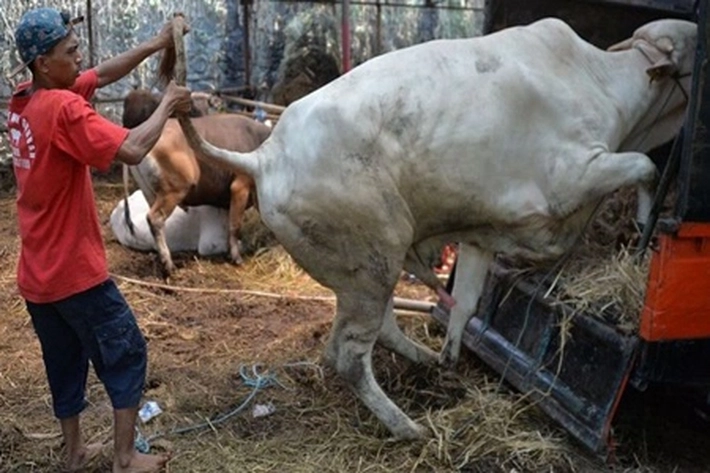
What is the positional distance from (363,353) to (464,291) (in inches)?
24.7

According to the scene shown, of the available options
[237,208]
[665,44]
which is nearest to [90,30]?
[237,208]

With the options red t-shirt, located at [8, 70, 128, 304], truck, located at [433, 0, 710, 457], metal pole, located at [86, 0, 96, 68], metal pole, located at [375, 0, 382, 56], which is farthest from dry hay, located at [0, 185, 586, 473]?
metal pole, located at [375, 0, 382, 56]

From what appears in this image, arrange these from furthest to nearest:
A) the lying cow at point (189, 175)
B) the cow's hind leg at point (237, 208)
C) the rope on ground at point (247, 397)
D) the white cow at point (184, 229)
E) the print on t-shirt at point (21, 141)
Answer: the white cow at point (184, 229), the cow's hind leg at point (237, 208), the lying cow at point (189, 175), the rope on ground at point (247, 397), the print on t-shirt at point (21, 141)

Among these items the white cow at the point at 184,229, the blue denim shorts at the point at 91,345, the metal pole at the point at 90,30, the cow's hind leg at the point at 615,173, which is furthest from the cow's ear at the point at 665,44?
the metal pole at the point at 90,30

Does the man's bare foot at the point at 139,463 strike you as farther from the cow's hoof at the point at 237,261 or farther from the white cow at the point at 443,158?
the cow's hoof at the point at 237,261

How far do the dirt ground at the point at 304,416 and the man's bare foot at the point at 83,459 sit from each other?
52 mm

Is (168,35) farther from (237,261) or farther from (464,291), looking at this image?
(237,261)

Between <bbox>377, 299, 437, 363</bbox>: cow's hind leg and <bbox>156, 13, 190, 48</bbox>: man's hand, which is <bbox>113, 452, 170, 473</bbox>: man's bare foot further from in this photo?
<bbox>156, 13, 190, 48</bbox>: man's hand

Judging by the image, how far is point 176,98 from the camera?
334cm

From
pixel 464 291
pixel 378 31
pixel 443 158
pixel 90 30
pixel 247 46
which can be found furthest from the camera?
pixel 378 31

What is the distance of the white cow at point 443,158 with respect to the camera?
3.59 meters

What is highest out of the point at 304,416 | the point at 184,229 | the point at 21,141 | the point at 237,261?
the point at 21,141

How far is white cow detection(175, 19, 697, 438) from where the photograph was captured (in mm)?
3586

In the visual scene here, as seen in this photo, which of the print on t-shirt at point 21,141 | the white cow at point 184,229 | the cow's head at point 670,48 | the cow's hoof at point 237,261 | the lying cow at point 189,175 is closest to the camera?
the print on t-shirt at point 21,141
